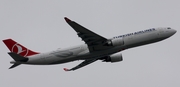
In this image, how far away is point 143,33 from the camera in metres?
54.8

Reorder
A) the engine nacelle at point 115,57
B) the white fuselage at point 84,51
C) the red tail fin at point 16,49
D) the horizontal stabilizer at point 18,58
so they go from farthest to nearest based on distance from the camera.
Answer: the engine nacelle at point 115,57 → the red tail fin at point 16,49 → the white fuselage at point 84,51 → the horizontal stabilizer at point 18,58

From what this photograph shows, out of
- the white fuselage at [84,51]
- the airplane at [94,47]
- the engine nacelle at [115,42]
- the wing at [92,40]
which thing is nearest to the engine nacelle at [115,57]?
the airplane at [94,47]

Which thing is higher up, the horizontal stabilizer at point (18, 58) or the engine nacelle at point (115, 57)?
the horizontal stabilizer at point (18, 58)

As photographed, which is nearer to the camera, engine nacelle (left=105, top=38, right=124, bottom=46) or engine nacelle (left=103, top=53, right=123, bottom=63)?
engine nacelle (left=105, top=38, right=124, bottom=46)

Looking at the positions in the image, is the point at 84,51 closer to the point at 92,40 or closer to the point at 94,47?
the point at 94,47

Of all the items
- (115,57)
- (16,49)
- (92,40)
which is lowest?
(115,57)

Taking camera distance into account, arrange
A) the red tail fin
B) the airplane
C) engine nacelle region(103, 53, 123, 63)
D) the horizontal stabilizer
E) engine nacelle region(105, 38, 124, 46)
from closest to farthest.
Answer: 1. the horizontal stabilizer
2. engine nacelle region(105, 38, 124, 46)
3. the airplane
4. the red tail fin
5. engine nacelle region(103, 53, 123, 63)

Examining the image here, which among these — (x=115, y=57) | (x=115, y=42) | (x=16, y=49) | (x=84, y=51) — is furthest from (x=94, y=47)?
(x=16, y=49)

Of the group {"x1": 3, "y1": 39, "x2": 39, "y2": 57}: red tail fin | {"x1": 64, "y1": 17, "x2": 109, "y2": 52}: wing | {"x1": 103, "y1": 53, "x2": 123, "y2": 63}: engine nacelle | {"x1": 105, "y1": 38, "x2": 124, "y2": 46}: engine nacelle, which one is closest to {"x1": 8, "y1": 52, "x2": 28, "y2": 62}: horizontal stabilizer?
{"x1": 3, "y1": 39, "x2": 39, "y2": 57}: red tail fin

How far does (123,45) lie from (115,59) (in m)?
7.24

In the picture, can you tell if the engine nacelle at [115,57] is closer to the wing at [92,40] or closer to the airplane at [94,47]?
the airplane at [94,47]

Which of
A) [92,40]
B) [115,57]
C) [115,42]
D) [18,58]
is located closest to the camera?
[115,42]

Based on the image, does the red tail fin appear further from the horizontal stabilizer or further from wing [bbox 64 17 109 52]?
wing [bbox 64 17 109 52]

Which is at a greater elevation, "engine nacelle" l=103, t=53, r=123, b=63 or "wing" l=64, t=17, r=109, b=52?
"wing" l=64, t=17, r=109, b=52
